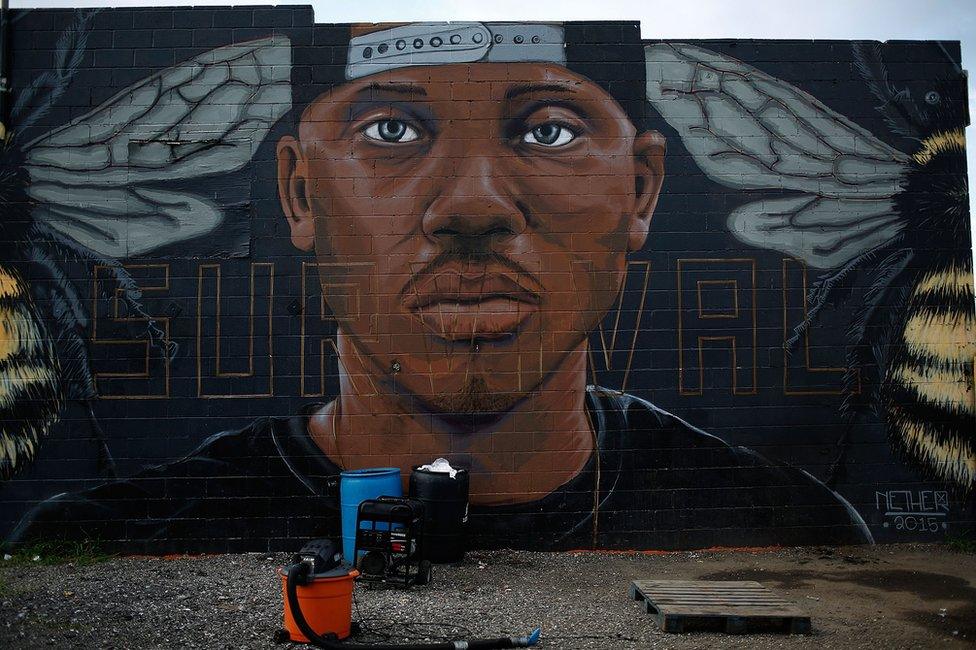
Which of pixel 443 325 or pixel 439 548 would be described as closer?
pixel 439 548

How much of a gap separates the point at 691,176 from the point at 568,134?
1.21 metres

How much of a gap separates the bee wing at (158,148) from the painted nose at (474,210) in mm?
1730

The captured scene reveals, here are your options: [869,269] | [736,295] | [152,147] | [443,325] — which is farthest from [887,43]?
[152,147]

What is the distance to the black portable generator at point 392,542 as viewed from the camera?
691cm

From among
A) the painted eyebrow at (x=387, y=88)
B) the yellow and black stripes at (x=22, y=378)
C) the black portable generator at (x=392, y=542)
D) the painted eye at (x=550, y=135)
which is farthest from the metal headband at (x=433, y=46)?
the black portable generator at (x=392, y=542)

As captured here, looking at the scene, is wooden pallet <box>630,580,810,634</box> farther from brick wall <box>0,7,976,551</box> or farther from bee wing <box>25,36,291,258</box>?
bee wing <box>25,36,291,258</box>

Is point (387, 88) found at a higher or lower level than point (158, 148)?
higher

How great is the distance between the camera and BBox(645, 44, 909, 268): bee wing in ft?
27.6

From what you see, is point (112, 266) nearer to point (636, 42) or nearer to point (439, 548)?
point (439, 548)

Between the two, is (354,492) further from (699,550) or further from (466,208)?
(699,550)

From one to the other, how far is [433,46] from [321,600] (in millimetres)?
5162

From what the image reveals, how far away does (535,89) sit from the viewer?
8.34 metres

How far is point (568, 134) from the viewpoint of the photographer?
8336 millimetres

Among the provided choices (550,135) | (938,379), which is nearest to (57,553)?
(550,135)
